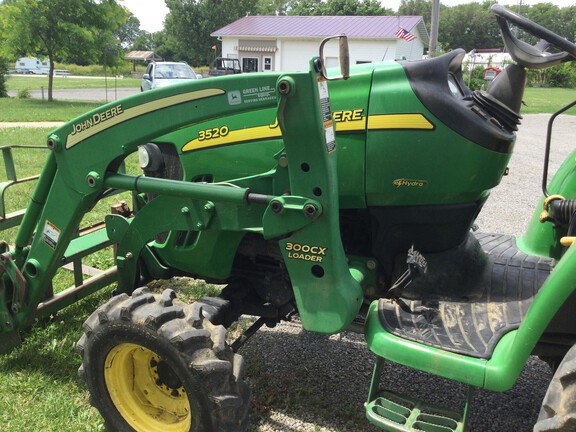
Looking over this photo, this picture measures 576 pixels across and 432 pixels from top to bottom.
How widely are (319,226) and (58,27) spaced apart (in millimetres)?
23150

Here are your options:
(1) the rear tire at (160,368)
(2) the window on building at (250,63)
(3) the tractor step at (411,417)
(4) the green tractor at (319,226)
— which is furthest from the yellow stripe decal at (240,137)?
(2) the window on building at (250,63)

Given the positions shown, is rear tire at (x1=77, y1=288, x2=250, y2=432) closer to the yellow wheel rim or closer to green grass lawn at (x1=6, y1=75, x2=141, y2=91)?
the yellow wheel rim

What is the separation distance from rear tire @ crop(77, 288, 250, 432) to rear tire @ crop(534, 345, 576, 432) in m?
1.25

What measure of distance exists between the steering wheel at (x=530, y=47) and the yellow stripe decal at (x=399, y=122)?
1.80 ft

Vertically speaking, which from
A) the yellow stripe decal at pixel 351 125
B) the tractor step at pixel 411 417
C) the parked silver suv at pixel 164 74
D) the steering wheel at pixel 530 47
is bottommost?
the tractor step at pixel 411 417

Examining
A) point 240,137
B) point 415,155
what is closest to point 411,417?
point 415,155

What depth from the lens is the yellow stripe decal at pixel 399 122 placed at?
2.48 metres

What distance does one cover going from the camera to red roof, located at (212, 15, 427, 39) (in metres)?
35.4

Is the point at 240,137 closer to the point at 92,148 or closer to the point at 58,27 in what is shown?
the point at 92,148

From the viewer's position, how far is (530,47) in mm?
2605

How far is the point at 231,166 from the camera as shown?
2861mm

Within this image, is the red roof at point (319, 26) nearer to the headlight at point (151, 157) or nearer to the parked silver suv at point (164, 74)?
the parked silver suv at point (164, 74)

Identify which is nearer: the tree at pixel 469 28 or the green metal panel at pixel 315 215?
the green metal panel at pixel 315 215

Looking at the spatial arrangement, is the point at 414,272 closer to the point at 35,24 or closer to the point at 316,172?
the point at 316,172
